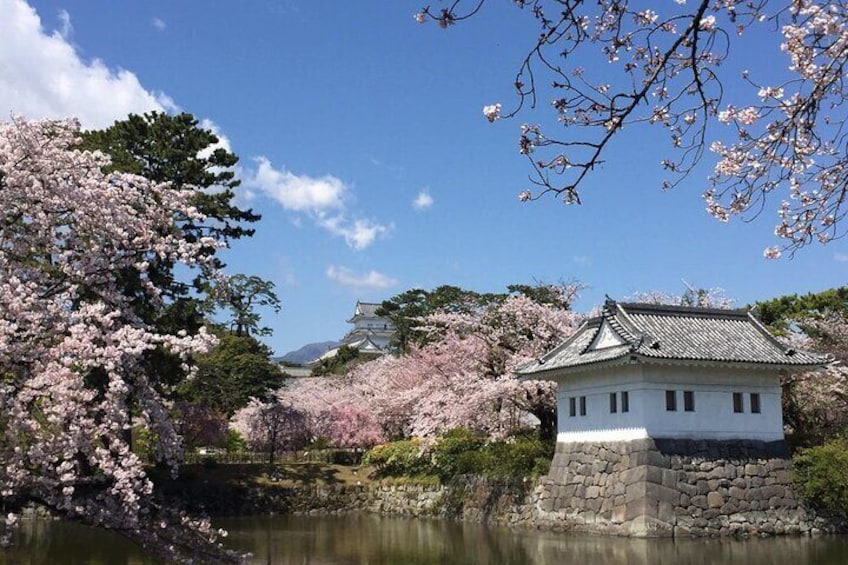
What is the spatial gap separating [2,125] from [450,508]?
1826cm

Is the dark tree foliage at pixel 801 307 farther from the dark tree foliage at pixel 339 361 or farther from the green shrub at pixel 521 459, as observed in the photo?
the dark tree foliage at pixel 339 361

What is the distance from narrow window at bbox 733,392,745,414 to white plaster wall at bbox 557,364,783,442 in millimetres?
79

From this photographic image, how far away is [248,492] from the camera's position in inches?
1086

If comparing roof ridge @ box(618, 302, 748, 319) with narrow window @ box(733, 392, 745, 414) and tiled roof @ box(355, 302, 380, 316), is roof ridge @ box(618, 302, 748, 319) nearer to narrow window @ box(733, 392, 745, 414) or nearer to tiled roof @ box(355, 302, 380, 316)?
narrow window @ box(733, 392, 745, 414)

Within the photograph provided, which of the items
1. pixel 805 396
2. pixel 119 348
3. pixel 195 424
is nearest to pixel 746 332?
pixel 805 396

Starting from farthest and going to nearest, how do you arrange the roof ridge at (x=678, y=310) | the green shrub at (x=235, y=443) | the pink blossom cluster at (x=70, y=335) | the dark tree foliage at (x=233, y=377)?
the green shrub at (x=235, y=443) < the dark tree foliage at (x=233, y=377) < the roof ridge at (x=678, y=310) < the pink blossom cluster at (x=70, y=335)

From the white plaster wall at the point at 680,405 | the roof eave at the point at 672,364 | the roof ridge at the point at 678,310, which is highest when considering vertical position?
the roof ridge at the point at 678,310

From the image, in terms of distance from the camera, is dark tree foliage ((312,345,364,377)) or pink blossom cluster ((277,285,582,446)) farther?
dark tree foliage ((312,345,364,377))

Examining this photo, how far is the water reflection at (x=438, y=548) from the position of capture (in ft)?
46.7

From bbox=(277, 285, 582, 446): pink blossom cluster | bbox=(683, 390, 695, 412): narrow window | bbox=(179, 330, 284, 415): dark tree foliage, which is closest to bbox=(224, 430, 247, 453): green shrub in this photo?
bbox=(179, 330, 284, 415): dark tree foliage

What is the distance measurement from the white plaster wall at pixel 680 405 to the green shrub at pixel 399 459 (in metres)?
8.35

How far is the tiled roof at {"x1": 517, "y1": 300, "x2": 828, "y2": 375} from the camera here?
17.8 m

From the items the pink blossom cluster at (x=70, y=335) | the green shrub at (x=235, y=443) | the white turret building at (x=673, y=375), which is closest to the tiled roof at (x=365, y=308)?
the green shrub at (x=235, y=443)

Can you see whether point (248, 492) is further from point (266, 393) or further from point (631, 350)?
point (631, 350)
